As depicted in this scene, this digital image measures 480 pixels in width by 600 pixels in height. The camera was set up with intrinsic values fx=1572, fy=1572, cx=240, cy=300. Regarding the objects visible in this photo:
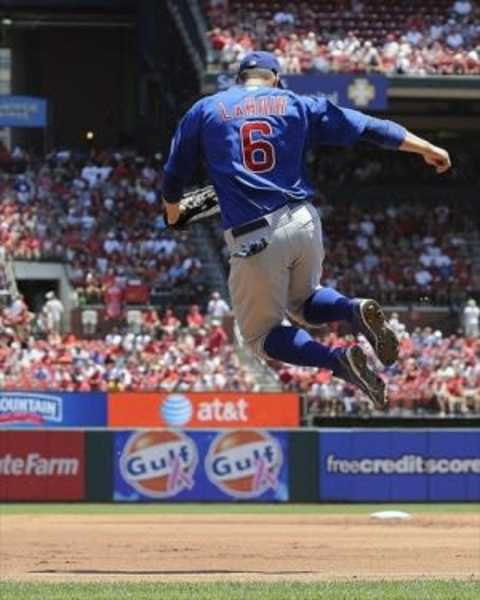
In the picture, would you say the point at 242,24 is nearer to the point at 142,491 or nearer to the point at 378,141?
the point at 142,491

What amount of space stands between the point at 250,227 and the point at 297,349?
0.83m

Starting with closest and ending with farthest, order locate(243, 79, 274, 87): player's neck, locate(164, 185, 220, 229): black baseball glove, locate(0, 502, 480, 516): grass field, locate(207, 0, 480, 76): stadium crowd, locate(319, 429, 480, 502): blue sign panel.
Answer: locate(243, 79, 274, 87): player's neck
locate(164, 185, 220, 229): black baseball glove
locate(0, 502, 480, 516): grass field
locate(319, 429, 480, 502): blue sign panel
locate(207, 0, 480, 76): stadium crowd

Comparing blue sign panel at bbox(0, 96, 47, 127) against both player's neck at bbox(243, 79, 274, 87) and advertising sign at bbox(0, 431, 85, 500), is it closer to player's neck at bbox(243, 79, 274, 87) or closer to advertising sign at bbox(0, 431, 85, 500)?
advertising sign at bbox(0, 431, 85, 500)

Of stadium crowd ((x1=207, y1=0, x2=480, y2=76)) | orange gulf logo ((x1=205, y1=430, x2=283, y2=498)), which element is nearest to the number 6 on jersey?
orange gulf logo ((x1=205, y1=430, x2=283, y2=498))

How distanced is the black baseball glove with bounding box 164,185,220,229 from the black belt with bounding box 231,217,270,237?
12.8 inches

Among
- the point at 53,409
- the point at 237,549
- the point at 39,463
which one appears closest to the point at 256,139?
the point at 237,549

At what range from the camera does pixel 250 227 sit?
30.5ft

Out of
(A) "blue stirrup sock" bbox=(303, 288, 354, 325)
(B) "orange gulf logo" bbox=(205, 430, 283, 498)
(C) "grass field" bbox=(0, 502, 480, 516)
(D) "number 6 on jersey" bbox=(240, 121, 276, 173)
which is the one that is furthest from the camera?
(B) "orange gulf logo" bbox=(205, 430, 283, 498)

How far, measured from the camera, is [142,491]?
22.6 metres

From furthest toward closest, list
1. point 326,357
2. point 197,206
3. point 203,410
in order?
point 203,410
point 197,206
point 326,357

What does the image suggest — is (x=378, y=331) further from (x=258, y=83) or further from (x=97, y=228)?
(x=97, y=228)

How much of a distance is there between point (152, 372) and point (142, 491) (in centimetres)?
459

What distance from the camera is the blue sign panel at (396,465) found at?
→ 75.1 feet

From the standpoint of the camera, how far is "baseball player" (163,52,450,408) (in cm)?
911
